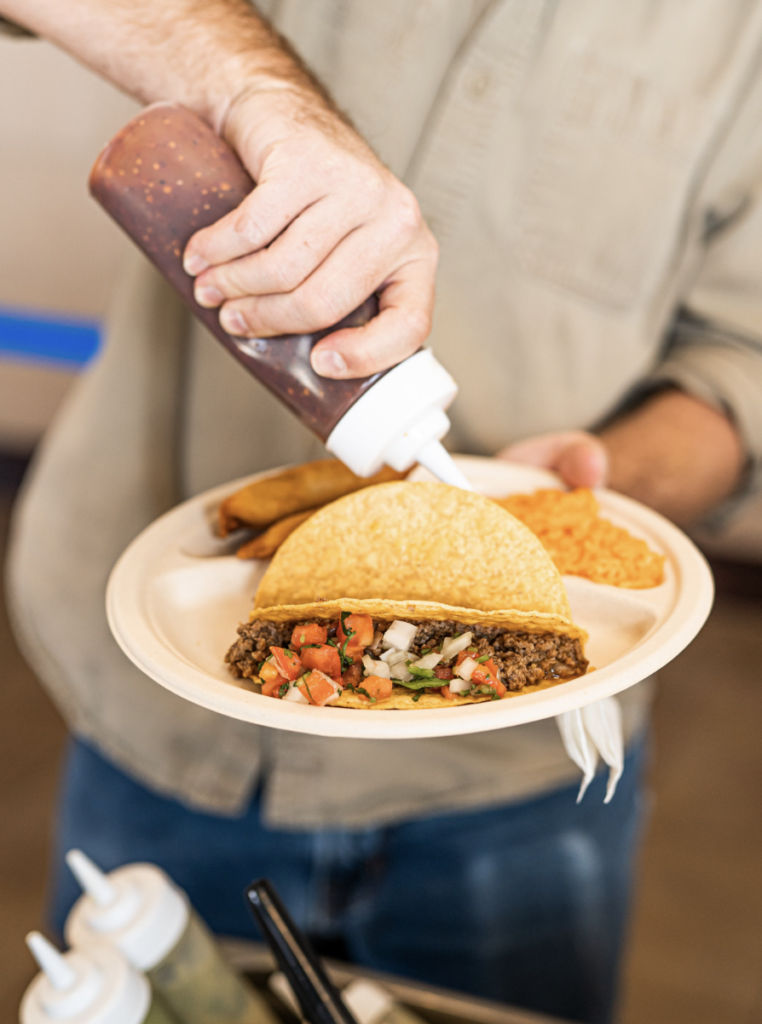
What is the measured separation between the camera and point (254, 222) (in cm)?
71

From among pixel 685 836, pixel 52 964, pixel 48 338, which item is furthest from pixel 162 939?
pixel 48 338

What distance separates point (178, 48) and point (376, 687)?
1.95 feet

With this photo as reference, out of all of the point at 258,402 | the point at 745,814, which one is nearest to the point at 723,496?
the point at 258,402

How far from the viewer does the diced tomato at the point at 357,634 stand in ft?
2.52

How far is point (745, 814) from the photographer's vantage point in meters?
3.01

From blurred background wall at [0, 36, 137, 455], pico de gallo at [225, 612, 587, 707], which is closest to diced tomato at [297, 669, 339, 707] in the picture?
pico de gallo at [225, 612, 587, 707]

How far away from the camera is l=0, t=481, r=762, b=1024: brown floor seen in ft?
8.42

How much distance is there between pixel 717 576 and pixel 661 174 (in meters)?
2.82

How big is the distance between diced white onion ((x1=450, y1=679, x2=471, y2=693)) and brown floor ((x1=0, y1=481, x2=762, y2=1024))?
2062 mm

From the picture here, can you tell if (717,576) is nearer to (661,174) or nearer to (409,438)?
(661,174)

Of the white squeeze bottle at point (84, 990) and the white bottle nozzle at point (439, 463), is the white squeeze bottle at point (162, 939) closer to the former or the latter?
the white squeeze bottle at point (84, 990)

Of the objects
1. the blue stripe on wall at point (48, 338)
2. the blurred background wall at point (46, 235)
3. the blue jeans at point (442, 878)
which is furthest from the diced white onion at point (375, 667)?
the blue stripe on wall at point (48, 338)

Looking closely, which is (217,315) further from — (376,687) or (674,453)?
(674,453)

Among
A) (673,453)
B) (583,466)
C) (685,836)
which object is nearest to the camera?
(583,466)
